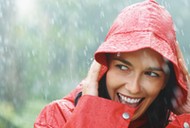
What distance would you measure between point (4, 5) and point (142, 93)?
20.8ft

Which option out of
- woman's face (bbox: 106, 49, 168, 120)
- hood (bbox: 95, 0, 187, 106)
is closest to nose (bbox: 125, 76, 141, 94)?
woman's face (bbox: 106, 49, 168, 120)

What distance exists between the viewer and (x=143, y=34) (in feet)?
6.55

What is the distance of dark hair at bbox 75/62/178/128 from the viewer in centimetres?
219

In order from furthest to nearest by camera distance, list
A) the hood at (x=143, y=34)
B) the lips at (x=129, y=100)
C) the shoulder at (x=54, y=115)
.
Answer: the shoulder at (x=54, y=115), the lips at (x=129, y=100), the hood at (x=143, y=34)

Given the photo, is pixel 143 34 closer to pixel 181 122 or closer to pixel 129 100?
pixel 129 100

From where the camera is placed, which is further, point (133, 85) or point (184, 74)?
point (184, 74)

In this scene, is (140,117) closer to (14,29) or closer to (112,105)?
(112,105)

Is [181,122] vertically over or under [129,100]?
under

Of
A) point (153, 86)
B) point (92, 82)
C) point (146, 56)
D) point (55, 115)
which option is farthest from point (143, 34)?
point (55, 115)

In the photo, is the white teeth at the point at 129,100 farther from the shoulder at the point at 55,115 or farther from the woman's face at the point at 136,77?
the shoulder at the point at 55,115

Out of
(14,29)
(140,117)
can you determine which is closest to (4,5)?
(14,29)

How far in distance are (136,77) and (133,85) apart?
0.09ft

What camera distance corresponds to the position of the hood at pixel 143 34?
1.98 m

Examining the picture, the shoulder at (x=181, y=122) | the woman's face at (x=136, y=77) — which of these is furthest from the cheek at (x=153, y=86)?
the shoulder at (x=181, y=122)
